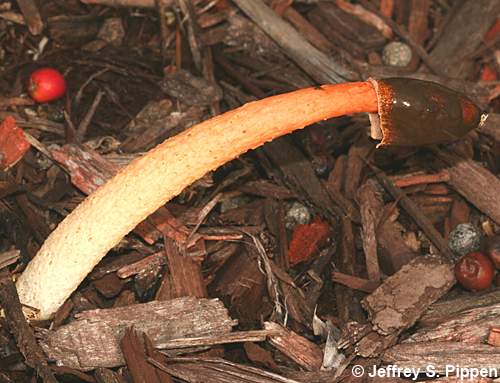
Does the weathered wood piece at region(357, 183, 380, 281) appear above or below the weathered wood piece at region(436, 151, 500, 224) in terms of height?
below

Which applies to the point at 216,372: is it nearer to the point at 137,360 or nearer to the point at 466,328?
the point at 137,360

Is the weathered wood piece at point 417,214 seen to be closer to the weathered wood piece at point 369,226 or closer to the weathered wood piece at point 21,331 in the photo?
the weathered wood piece at point 369,226

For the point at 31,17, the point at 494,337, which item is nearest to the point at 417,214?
the point at 494,337

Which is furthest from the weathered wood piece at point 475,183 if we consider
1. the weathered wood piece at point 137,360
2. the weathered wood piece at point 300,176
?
the weathered wood piece at point 137,360

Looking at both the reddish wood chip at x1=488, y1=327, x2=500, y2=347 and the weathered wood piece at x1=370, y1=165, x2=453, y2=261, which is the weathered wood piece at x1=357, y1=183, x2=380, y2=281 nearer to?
the weathered wood piece at x1=370, y1=165, x2=453, y2=261

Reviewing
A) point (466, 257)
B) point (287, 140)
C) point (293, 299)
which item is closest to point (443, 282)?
point (466, 257)

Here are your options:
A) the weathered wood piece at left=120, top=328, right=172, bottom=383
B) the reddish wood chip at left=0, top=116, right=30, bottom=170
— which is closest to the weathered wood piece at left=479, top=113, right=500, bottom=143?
the weathered wood piece at left=120, top=328, right=172, bottom=383
